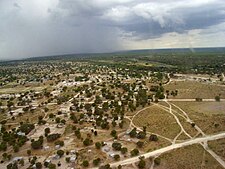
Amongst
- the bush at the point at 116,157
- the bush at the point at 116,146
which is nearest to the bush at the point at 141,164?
the bush at the point at 116,157

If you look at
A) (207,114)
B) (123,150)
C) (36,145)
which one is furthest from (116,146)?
(207,114)

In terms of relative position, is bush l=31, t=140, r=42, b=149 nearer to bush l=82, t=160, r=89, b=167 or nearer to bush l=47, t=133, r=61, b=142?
bush l=47, t=133, r=61, b=142

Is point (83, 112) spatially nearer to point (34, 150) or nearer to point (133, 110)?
point (133, 110)

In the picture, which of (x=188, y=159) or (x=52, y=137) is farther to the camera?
(x=52, y=137)

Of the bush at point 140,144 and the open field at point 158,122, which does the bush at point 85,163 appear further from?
the open field at point 158,122

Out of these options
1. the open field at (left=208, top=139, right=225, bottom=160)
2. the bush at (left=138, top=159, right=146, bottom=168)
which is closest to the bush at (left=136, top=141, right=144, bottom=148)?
the bush at (left=138, top=159, right=146, bottom=168)

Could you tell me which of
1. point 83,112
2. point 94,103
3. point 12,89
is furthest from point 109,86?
point 12,89

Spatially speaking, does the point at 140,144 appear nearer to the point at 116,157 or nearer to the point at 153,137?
the point at 153,137
